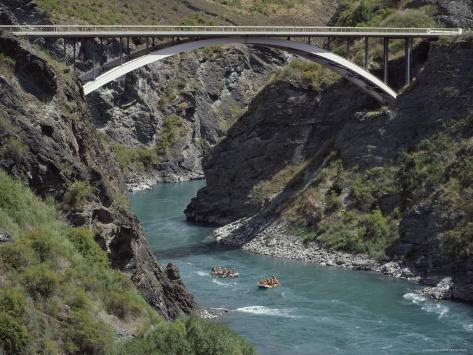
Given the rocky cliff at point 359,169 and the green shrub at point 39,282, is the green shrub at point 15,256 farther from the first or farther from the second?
the rocky cliff at point 359,169

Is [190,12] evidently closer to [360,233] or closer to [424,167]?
[424,167]

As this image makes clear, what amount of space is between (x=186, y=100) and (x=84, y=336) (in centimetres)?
8186

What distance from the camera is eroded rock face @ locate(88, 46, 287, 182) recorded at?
315 ft

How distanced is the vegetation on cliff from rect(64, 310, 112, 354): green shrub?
0.08 ft

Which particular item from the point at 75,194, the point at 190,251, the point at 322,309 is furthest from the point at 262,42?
the point at 75,194

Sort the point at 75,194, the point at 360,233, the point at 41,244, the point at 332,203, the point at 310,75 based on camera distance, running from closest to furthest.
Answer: the point at 41,244 → the point at 75,194 → the point at 360,233 → the point at 332,203 → the point at 310,75

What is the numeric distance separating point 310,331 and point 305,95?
2980 centimetres

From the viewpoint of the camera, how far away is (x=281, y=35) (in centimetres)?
5341

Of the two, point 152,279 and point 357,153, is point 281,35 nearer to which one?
point 357,153

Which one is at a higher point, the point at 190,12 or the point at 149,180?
the point at 190,12

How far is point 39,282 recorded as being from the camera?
22.5m

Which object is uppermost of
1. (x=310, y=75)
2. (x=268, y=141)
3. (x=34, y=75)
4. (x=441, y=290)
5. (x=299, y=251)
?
(x=310, y=75)

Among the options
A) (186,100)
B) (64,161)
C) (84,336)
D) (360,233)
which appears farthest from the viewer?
(186,100)

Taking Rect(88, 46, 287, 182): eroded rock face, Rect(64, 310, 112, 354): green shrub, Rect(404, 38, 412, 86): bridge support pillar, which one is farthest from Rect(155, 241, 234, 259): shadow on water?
Rect(88, 46, 287, 182): eroded rock face
